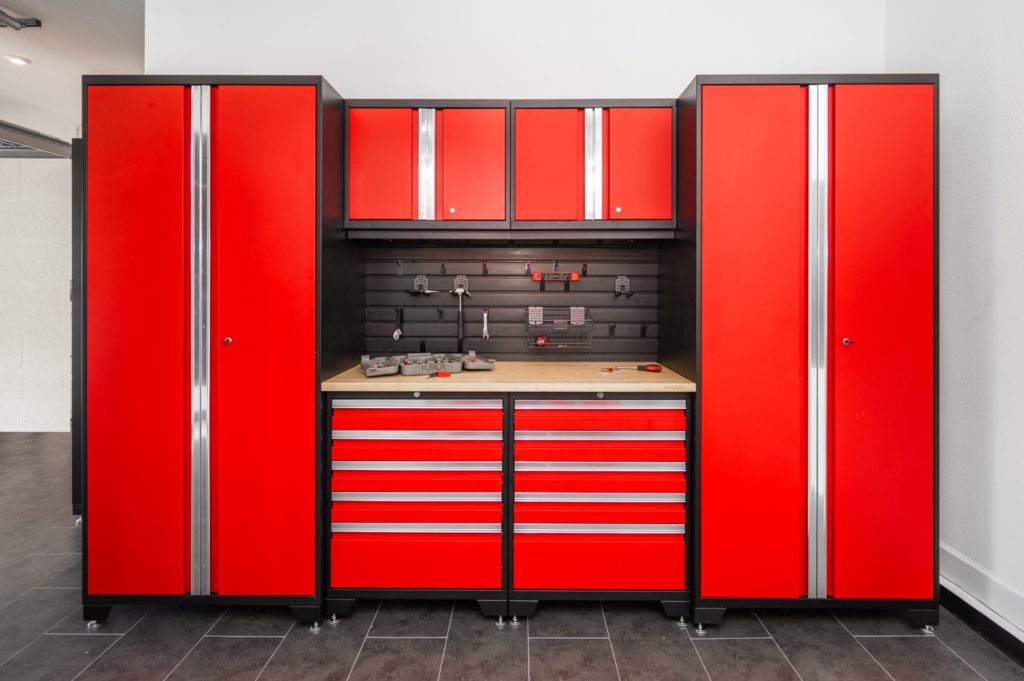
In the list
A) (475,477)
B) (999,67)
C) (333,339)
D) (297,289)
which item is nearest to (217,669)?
(475,477)

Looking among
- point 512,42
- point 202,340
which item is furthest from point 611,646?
point 512,42

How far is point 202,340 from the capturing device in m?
2.22

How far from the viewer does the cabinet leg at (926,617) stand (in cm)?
220

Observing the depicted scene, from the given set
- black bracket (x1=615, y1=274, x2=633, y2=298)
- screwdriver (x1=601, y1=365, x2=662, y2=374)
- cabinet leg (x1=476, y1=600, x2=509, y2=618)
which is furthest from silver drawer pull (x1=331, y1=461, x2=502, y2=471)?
black bracket (x1=615, y1=274, x2=633, y2=298)

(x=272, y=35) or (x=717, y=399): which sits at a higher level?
(x=272, y=35)

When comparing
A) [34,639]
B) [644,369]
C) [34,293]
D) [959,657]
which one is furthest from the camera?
[34,293]

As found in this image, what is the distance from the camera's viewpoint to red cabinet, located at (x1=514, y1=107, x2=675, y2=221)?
2.58 m

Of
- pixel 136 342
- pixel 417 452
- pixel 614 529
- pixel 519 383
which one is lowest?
pixel 614 529

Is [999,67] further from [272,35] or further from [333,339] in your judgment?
[272,35]

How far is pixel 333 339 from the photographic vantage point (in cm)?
244

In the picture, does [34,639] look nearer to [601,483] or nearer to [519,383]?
[519,383]

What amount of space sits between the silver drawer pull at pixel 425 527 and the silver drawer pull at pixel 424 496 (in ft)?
0.36

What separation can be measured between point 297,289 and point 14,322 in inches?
224

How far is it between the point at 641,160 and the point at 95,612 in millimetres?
Answer: 3539
